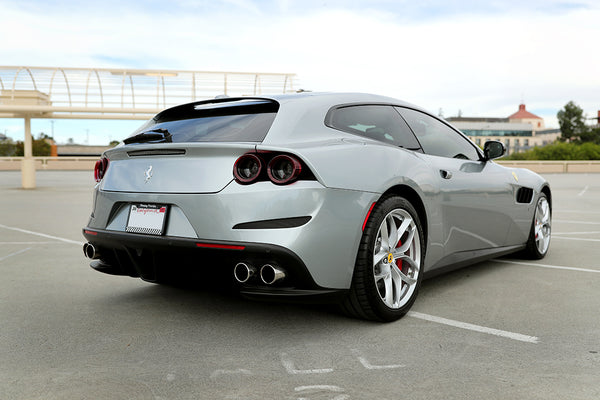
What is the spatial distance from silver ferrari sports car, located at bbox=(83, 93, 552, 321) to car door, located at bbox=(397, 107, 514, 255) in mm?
30

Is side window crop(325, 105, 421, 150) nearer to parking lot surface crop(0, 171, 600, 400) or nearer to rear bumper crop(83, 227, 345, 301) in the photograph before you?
rear bumper crop(83, 227, 345, 301)

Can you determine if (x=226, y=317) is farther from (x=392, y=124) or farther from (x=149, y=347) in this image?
(x=392, y=124)

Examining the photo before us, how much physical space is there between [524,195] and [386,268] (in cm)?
249

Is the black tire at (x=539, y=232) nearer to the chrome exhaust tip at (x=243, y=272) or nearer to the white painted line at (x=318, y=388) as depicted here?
the chrome exhaust tip at (x=243, y=272)

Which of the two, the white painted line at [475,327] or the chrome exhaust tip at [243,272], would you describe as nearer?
the chrome exhaust tip at [243,272]

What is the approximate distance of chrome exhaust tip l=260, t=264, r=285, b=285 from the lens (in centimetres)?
294

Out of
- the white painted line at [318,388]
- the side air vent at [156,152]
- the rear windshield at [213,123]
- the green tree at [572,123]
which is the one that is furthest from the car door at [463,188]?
the green tree at [572,123]

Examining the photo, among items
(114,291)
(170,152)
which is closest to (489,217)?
(170,152)

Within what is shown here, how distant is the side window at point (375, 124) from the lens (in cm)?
362

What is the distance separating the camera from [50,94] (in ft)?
60.4

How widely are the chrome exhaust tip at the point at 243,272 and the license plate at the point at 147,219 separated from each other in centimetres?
50

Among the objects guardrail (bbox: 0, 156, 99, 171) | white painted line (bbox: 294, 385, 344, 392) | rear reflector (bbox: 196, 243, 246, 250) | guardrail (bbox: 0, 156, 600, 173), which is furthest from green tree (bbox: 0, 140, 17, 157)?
white painted line (bbox: 294, 385, 344, 392)

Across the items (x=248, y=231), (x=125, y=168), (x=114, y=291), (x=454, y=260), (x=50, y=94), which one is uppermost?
(x=50, y=94)

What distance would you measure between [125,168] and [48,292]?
1.48 meters
